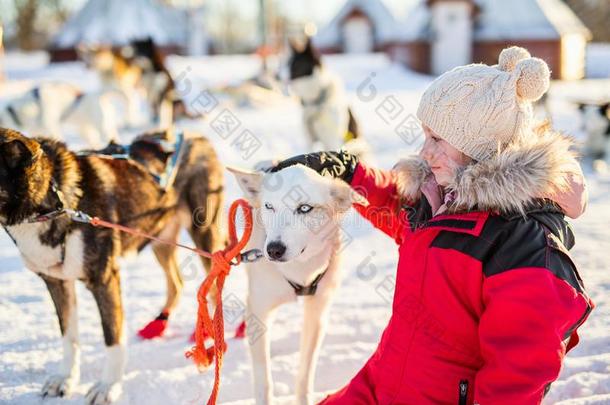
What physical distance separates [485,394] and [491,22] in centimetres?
1993

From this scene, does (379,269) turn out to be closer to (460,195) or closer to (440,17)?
(460,195)

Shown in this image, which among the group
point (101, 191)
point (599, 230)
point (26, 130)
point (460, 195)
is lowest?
point (599, 230)

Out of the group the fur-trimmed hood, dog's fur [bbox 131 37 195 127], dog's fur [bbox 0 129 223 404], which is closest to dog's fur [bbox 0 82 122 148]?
dog's fur [bbox 131 37 195 127]

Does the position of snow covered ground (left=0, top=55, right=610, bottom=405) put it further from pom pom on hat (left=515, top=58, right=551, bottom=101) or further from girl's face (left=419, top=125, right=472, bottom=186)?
pom pom on hat (left=515, top=58, right=551, bottom=101)

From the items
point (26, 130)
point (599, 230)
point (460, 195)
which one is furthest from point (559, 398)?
point (26, 130)

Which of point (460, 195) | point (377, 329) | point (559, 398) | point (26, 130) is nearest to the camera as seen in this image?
point (460, 195)

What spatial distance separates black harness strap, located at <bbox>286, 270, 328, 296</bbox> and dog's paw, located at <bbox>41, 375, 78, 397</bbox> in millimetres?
1302

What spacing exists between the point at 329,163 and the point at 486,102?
0.77 metres

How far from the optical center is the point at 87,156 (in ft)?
8.75

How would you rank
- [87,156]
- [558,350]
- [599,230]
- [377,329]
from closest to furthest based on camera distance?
[558,350], [87,156], [377,329], [599,230]

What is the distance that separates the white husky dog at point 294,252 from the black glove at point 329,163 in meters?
0.12

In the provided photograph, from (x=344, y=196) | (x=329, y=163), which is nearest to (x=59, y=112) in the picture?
(x=329, y=163)

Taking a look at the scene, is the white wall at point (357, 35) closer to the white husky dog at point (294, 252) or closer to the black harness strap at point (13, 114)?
the black harness strap at point (13, 114)

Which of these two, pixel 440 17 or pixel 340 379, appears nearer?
pixel 340 379
